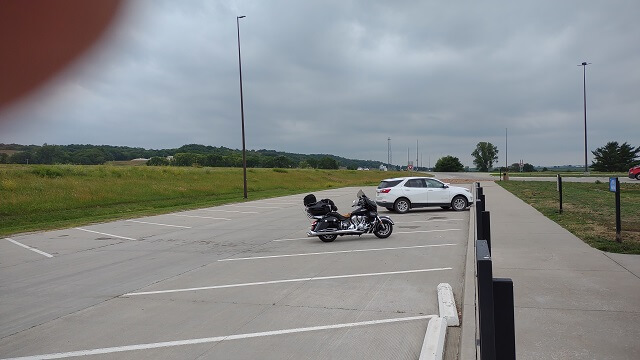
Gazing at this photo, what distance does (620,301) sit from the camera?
6.46 m

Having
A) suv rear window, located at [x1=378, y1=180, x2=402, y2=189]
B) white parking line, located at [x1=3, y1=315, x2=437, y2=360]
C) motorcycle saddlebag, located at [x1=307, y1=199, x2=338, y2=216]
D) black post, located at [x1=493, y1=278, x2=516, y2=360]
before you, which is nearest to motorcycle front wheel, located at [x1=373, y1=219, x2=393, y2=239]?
motorcycle saddlebag, located at [x1=307, y1=199, x2=338, y2=216]

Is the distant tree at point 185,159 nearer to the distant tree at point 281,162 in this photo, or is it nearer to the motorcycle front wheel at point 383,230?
the motorcycle front wheel at point 383,230

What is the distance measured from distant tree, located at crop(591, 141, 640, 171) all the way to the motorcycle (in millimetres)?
89756

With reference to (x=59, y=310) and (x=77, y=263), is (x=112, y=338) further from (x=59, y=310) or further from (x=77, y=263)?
(x=77, y=263)

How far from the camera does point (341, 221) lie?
13.2 meters

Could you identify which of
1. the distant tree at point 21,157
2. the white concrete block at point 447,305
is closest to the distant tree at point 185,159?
the white concrete block at point 447,305

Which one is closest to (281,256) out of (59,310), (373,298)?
(373,298)

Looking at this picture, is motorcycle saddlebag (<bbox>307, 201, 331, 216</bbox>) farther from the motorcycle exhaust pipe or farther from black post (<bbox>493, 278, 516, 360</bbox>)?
black post (<bbox>493, 278, 516, 360</bbox>)

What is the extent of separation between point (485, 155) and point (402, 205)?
15049 cm

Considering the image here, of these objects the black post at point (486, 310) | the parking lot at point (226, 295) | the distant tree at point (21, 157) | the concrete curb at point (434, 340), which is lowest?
the parking lot at point (226, 295)

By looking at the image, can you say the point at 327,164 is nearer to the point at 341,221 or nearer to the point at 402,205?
the point at 402,205

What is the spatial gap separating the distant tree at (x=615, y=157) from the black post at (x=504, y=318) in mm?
98725

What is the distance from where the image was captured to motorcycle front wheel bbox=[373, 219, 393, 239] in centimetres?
1342

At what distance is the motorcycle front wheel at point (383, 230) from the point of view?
44.0 feet
